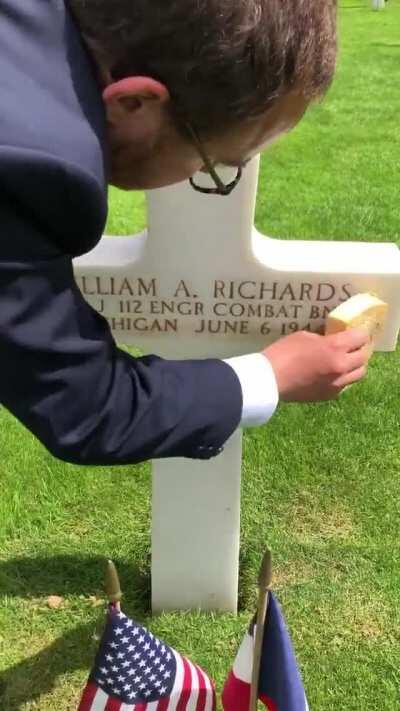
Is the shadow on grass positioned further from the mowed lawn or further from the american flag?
the american flag

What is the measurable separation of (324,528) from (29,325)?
1.57 m

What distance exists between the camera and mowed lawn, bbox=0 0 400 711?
197 cm

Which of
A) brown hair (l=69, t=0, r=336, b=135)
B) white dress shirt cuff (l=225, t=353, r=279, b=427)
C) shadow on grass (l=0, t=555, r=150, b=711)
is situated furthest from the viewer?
shadow on grass (l=0, t=555, r=150, b=711)

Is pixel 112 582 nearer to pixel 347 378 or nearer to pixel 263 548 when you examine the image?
pixel 347 378

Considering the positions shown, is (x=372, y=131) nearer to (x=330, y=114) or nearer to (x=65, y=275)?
(x=330, y=114)

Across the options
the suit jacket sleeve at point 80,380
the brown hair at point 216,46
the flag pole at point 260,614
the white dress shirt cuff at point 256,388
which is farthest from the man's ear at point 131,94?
the flag pole at point 260,614

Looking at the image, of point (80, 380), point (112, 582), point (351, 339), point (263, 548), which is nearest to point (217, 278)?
point (351, 339)

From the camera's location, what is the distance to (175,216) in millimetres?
1531

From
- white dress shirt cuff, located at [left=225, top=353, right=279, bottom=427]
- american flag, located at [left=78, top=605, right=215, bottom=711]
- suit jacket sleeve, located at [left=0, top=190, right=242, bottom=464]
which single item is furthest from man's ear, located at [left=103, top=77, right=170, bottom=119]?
american flag, located at [left=78, top=605, right=215, bottom=711]

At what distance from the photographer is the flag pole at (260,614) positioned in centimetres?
143

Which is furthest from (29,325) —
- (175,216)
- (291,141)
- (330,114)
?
(330,114)

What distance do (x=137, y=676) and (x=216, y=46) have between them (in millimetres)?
1128

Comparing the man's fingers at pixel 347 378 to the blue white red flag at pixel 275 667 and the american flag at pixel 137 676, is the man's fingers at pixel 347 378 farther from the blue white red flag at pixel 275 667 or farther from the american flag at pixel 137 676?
the american flag at pixel 137 676

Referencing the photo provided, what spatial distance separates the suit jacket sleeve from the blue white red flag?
1.66 feet
